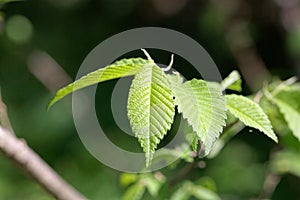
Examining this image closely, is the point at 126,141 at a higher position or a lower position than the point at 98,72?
lower

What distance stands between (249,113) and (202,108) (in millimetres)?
111

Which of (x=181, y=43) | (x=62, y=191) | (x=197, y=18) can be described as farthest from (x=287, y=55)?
(x=62, y=191)

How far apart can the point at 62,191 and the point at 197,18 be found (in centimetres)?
213

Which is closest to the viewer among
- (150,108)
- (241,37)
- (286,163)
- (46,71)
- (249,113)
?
(150,108)

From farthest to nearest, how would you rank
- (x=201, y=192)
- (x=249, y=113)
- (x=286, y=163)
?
(x=286, y=163) → (x=201, y=192) → (x=249, y=113)

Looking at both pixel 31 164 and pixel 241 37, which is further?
pixel 241 37

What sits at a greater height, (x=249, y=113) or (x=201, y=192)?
(x=249, y=113)

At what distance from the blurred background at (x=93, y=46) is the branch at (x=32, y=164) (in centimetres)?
98

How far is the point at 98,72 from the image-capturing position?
0.55 metres

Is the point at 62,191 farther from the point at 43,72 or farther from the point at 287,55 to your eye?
the point at 287,55

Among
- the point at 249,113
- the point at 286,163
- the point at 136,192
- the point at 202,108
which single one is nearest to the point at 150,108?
the point at 202,108

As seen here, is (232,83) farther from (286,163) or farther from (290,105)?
(286,163)

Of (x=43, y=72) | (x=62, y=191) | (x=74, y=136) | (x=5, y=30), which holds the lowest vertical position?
(x=74, y=136)

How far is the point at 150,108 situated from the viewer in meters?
0.51
